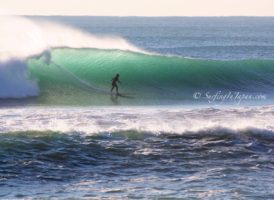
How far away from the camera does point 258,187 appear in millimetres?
10562

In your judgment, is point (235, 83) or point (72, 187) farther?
point (235, 83)

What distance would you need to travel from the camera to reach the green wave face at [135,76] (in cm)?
2169

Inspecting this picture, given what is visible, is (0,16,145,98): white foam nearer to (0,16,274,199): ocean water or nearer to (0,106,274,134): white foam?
(0,16,274,199): ocean water

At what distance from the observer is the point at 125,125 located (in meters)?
14.9

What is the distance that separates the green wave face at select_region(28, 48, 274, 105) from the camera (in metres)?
21.7

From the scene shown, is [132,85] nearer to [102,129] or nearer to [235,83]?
[235,83]

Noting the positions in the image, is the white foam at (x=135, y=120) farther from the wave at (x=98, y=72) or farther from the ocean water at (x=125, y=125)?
the wave at (x=98, y=72)

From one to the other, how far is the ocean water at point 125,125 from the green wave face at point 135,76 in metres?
0.04

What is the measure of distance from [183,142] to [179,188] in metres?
3.23

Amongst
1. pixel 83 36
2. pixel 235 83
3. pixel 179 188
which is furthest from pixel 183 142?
pixel 83 36
